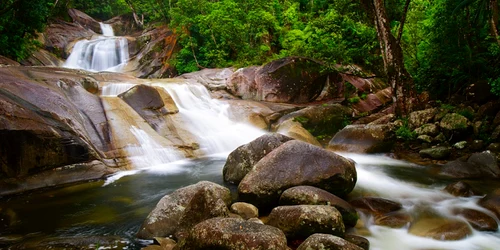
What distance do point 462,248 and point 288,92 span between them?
1054 cm

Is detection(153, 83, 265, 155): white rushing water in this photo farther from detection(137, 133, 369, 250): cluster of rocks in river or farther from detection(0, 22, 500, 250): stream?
detection(137, 133, 369, 250): cluster of rocks in river

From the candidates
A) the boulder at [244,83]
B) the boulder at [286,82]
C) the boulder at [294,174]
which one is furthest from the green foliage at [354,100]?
the boulder at [294,174]

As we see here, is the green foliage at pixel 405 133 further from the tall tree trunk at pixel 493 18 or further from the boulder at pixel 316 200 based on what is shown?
the boulder at pixel 316 200

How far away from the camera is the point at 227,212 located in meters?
5.35

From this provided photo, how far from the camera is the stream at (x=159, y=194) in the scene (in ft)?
17.0

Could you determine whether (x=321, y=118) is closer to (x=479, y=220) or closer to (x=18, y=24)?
(x=479, y=220)

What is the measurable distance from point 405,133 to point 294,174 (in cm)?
574

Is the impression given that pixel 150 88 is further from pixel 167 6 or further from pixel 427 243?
pixel 167 6

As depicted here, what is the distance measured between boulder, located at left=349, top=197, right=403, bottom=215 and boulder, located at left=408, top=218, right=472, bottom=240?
52cm

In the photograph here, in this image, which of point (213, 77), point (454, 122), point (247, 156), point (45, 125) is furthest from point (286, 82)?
point (45, 125)

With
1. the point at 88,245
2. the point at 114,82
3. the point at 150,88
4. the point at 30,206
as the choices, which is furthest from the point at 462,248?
the point at 114,82

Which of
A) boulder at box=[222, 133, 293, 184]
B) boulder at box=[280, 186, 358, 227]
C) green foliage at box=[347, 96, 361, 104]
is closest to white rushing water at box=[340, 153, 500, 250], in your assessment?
boulder at box=[280, 186, 358, 227]

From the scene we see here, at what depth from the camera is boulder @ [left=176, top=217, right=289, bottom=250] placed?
3998 mm

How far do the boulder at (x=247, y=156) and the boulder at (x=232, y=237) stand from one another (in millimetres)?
3065
